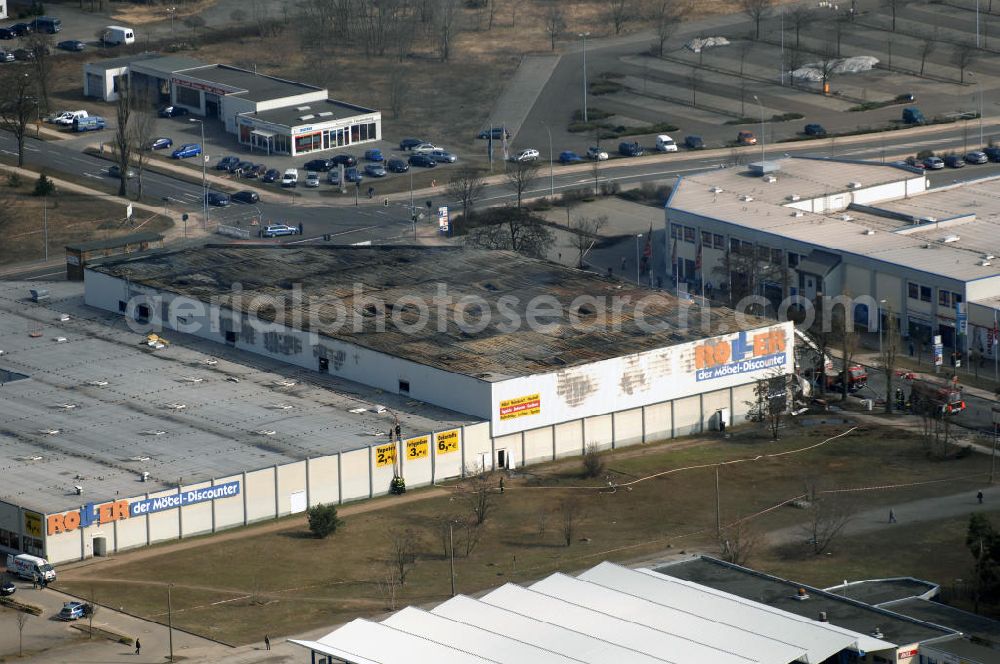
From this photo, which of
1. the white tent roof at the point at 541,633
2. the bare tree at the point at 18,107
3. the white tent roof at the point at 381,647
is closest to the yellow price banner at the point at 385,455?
the white tent roof at the point at 541,633

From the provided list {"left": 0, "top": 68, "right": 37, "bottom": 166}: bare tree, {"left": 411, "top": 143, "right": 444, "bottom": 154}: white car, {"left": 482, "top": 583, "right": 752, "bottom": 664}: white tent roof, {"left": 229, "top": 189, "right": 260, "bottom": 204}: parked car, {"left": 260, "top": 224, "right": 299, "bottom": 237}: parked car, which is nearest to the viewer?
{"left": 482, "top": 583, "right": 752, "bottom": 664}: white tent roof

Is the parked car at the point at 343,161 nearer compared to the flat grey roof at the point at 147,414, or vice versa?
the flat grey roof at the point at 147,414

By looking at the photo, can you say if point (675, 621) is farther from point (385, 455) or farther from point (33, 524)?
point (33, 524)

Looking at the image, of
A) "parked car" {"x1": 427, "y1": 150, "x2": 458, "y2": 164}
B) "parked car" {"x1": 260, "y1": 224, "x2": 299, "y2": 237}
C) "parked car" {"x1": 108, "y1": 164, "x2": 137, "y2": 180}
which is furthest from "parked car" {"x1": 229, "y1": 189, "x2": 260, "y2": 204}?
"parked car" {"x1": 427, "y1": 150, "x2": 458, "y2": 164}

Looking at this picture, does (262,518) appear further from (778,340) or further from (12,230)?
(12,230)

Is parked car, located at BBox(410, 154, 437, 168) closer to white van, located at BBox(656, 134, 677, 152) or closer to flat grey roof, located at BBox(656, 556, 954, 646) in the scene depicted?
white van, located at BBox(656, 134, 677, 152)

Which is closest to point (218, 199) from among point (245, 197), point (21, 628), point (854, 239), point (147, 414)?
point (245, 197)

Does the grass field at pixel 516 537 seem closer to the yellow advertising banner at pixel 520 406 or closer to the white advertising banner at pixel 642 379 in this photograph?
the white advertising banner at pixel 642 379
